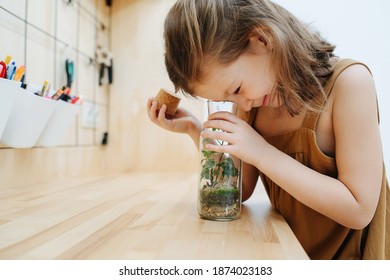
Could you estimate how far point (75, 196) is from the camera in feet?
2.58

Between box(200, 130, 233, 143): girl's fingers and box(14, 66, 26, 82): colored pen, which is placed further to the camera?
box(14, 66, 26, 82): colored pen

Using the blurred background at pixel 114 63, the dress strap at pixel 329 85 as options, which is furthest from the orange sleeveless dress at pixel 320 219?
the blurred background at pixel 114 63

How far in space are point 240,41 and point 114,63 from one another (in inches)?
37.7

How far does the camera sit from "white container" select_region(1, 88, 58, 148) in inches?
29.4

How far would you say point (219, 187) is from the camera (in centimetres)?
59

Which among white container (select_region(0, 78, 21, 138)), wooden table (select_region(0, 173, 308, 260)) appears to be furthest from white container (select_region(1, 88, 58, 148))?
wooden table (select_region(0, 173, 308, 260))

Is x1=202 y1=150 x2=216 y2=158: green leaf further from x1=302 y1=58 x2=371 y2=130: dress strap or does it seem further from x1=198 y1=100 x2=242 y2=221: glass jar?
x1=302 y1=58 x2=371 y2=130: dress strap

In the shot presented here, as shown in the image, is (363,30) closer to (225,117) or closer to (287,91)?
(287,91)

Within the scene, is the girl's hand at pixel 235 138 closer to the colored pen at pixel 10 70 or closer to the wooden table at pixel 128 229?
the wooden table at pixel 128 229

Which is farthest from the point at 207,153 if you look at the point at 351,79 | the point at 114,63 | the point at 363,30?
the point at 114,63

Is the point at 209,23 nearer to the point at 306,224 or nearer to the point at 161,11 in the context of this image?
the point at 306,224

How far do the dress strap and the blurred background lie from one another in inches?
5.4

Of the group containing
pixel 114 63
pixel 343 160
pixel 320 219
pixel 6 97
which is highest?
pixel 114 63

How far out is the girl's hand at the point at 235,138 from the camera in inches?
22.5
